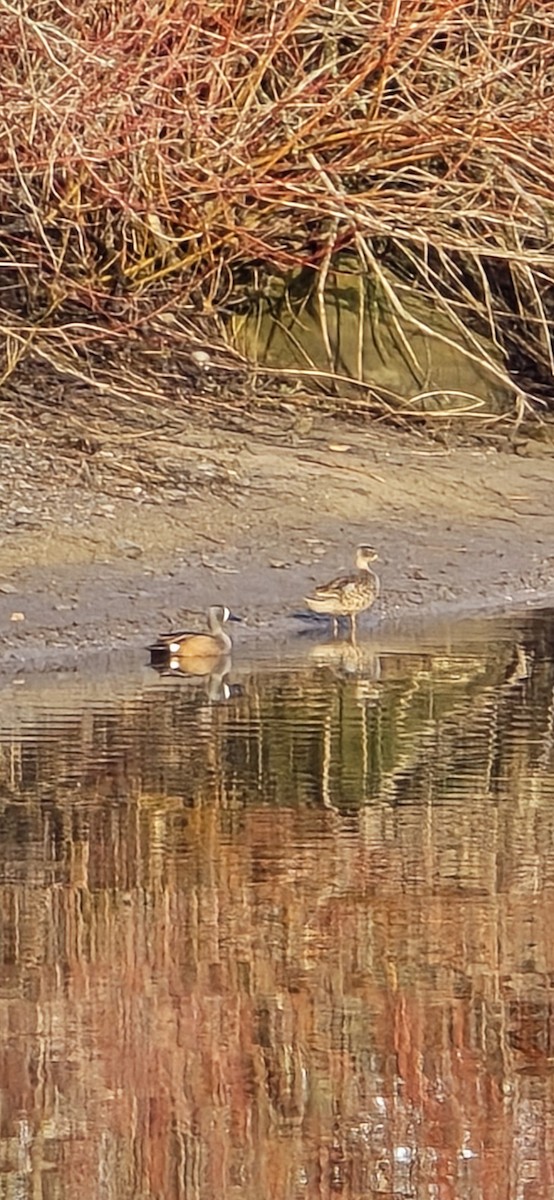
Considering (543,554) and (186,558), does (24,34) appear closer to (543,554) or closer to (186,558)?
(186,558)

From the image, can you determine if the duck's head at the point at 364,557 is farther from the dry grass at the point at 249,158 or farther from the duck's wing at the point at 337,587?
the dry grass at the point at 249,158

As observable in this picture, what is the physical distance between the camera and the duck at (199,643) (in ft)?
30.3

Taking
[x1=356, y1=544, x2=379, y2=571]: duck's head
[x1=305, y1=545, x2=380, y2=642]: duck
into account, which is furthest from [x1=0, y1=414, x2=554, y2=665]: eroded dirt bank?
[x1=305, y1=545, x2=380, y2=642]: duck

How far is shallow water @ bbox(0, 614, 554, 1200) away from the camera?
15.2 ft

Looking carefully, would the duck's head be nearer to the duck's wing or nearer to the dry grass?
the duck's wing

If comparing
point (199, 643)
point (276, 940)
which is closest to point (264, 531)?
point (199, 643)

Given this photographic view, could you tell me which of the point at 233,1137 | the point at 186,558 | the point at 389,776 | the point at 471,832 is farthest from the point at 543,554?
the point at 233,1137

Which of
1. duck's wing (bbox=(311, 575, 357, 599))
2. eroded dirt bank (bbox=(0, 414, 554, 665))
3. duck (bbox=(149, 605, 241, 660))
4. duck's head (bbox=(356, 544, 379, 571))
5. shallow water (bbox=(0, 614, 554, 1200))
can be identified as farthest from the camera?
duck's head (bbox=(356, 544, 379, 571))

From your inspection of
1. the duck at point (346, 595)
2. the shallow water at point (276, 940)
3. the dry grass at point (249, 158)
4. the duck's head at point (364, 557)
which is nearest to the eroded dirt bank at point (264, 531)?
the duck's head at point (364, 557)

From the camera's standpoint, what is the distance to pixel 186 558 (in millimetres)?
10797

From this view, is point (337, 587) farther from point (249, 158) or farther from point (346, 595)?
point (249, 158)

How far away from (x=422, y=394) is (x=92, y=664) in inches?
187

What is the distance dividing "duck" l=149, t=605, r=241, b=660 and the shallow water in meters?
0.23

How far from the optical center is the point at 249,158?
41.7ft
